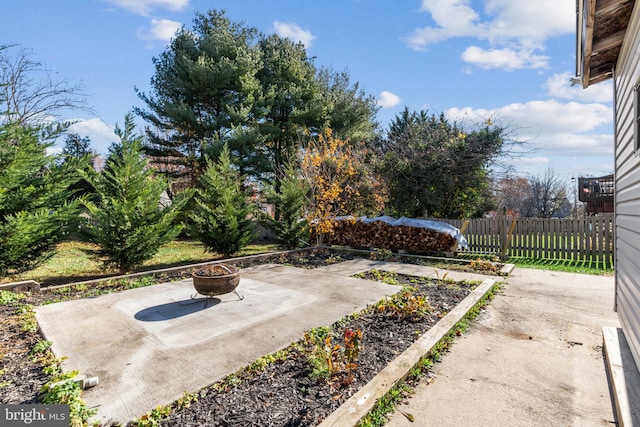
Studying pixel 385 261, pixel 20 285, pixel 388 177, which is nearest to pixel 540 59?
pixel 388 177

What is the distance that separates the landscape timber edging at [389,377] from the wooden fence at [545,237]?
20.1ft

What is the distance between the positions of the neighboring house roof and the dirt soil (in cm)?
351

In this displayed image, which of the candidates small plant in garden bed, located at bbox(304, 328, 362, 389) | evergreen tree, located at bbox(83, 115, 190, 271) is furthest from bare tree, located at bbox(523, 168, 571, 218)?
evergreen tree, located at bbox(83, 115, 190, 271)

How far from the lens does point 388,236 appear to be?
32.2ft

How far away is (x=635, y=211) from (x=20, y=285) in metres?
8.38

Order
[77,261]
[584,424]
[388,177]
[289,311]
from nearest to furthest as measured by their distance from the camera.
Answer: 1. [584,424]
2. [289,311]
3. [77,261]
4. [388,177]

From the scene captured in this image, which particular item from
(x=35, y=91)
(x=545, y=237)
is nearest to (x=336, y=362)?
(x=545, y=237)

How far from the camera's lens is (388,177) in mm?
11531

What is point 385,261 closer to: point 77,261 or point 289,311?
point 289,311

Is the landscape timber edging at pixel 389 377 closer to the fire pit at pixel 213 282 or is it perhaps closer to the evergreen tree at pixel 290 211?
the fire pit at pixel 213 282

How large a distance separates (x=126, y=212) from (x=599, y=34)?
304 inches

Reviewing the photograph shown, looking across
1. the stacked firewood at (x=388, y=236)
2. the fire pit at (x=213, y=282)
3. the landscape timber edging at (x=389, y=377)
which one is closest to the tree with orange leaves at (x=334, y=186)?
the stacked firewood at (x=388, y=236)

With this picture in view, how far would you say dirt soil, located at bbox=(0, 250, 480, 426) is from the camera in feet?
7.23

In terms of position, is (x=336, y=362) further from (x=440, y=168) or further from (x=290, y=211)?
(x=440, y=168)
